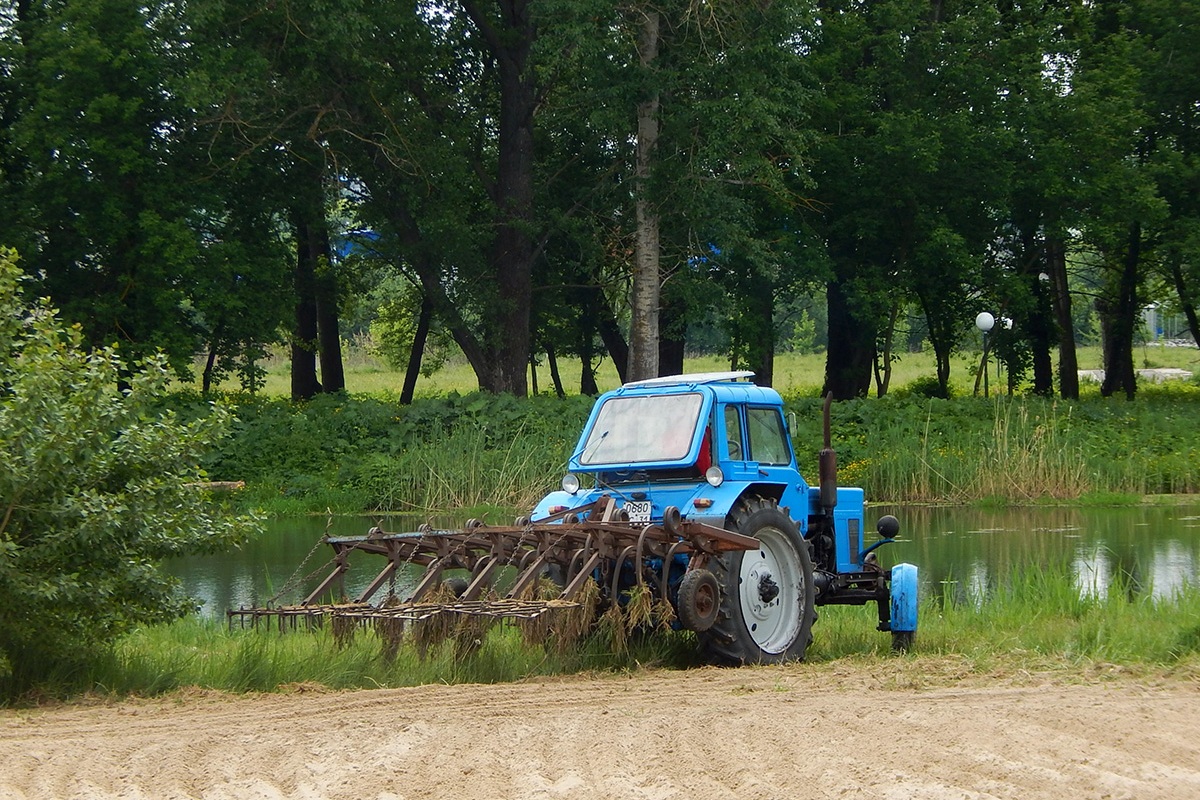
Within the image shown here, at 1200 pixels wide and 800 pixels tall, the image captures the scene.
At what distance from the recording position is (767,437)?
38.5 feet

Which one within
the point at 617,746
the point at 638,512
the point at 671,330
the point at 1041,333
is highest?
the point at 1041,333

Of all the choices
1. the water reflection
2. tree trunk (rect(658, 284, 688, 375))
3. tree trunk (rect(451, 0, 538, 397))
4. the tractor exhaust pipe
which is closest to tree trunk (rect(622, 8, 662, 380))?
tree trunk (rect(658, 284, 688, 375))

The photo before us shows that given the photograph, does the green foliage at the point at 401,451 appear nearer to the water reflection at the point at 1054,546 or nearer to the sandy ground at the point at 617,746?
the water reflection at the point at 1054,546

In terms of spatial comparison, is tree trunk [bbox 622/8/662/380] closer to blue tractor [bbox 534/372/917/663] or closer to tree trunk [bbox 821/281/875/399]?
tree trunk [bbox 821/281/875/399]

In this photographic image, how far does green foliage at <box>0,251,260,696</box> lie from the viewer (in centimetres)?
918

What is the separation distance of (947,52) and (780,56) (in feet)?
24.0

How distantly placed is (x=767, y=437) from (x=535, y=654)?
9.51 feet

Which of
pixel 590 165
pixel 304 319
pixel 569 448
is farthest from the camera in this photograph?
pixel 304 319

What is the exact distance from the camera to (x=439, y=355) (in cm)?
4625

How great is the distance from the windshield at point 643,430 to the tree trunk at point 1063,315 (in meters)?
28.8

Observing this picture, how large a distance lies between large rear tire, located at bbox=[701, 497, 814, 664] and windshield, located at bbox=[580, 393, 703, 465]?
710 mm

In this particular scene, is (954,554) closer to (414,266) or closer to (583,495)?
(583,495)

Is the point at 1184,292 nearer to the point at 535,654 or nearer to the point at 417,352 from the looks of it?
the point at 417,352

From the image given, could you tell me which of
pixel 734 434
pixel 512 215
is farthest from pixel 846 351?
pixel 734 434
